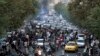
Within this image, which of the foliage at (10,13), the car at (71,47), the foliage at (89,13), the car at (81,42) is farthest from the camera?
the car at (81,42)

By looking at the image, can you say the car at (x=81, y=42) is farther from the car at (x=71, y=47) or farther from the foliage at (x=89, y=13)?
the car at (x=71, y=47)

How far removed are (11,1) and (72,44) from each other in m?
7.96

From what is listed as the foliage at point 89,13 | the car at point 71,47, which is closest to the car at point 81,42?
the foliage at point 89,13

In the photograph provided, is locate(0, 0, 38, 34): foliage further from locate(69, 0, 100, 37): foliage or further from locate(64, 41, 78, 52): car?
locate(69, 0, 100, 37): foliage

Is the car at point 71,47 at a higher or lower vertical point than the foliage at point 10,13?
lower

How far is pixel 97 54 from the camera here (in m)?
37.6

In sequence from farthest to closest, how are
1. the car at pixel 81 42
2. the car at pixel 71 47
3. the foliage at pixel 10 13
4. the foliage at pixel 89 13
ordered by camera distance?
the car at pixel 81 42 < the car at pixel 71 47 < the foliage at pixel 89 13 < the foliage at pixel 10 13

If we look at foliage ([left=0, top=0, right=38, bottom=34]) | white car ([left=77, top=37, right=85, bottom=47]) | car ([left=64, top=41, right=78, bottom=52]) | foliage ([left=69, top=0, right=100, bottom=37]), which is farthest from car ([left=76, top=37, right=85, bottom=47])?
foliage ([left=0, top=0, right=38, bottom=34])

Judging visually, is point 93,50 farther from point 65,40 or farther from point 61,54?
point 65,40

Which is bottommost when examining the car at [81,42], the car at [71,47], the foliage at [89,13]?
the car at [81,42]

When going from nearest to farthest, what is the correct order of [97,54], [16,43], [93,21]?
[93,21], [97,54], [16,43]

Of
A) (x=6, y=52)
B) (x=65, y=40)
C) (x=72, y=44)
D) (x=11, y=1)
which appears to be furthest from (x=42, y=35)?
(x=6, y=52)

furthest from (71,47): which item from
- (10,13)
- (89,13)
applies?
(10,13)

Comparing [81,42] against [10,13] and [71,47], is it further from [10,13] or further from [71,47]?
[10,13]
